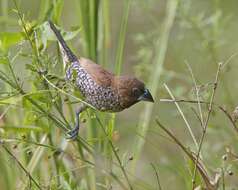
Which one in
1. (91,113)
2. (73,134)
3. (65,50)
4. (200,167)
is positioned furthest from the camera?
(65,50)

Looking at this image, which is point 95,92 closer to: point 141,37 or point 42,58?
point 42,58

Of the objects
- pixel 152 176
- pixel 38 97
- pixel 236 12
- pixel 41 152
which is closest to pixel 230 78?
pixel 236 12

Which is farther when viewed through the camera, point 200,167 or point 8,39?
point 8,39

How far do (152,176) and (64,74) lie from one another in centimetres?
238

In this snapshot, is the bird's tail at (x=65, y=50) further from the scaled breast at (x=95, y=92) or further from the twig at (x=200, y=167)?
the twig at (x=200, y=167)

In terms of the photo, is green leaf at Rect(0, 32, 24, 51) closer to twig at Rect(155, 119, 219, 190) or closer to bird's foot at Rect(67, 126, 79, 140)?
bird's foot at Rect(67, 126, 79, 140)

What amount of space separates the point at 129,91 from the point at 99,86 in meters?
0.12

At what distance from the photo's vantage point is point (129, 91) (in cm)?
296

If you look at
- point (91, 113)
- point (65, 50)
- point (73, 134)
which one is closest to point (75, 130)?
point (73, 134)

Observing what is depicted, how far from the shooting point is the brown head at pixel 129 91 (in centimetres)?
294

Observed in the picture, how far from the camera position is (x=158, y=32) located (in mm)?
4141

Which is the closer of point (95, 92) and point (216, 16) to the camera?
point (95, 92)

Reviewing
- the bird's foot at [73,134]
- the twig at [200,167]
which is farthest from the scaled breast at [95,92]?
the twig at [200,167]

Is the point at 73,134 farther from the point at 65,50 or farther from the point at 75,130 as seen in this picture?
the point at 65,50
